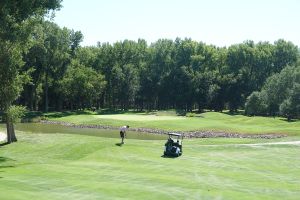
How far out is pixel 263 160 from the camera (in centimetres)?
3522

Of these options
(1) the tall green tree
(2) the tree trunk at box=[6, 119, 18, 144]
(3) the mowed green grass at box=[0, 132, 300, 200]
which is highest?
(1) the tall green tree

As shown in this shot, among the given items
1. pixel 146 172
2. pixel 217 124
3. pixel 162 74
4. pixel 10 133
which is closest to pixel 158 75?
pixel 162 74

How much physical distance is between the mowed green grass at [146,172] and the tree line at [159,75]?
6471 centimetres

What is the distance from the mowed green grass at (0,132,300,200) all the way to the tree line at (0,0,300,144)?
64714 mm

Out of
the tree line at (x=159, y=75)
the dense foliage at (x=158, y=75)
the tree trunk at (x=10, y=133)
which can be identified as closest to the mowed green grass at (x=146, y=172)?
the tree trunk at (x=10, y=133)

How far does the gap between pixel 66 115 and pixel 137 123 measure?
29794 mm

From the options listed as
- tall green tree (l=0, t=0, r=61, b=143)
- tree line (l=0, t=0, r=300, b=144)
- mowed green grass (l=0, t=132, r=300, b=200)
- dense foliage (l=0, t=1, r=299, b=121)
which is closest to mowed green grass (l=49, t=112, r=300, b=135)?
tree line (l=0, t=0, r=300, b=144)

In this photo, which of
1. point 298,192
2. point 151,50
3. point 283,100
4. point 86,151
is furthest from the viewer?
Result: point 151,50

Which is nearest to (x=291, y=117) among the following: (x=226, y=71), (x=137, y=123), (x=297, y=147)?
(x=137, y=123)

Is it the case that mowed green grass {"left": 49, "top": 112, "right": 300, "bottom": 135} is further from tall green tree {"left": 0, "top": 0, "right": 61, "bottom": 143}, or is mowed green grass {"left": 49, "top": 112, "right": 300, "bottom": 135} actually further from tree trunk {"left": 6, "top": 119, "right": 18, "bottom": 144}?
tall green tree {"left": 0, "top": 0, "right": 61, "bottom": 143}

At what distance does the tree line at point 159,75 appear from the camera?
111m

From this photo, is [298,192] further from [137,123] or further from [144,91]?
[144,91]

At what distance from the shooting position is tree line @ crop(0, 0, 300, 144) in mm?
110562

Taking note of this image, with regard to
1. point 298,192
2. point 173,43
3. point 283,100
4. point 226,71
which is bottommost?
point 298,192
